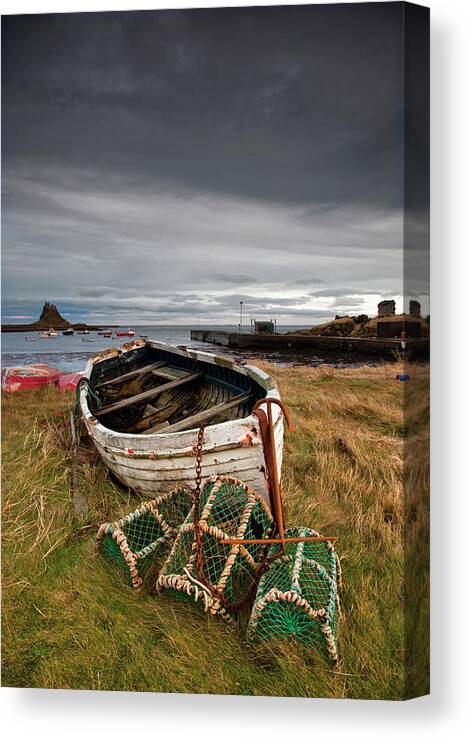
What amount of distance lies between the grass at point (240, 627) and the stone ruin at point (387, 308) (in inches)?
10.5

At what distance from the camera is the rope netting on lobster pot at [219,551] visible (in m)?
2.54

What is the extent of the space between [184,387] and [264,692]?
260 cm

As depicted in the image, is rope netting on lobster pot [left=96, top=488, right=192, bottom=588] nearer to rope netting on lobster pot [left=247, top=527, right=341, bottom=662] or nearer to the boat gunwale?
the boat gunwale

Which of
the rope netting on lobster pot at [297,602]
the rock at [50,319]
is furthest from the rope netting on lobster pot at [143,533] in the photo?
the rock at [50,319]

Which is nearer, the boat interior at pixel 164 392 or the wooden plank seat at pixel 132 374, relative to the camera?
the boat interior at pixel 164 392

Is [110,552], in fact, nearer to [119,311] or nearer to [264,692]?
[264,692]

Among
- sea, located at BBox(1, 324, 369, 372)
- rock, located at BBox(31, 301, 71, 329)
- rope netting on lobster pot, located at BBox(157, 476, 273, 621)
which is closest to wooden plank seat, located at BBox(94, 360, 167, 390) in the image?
sea, located at BBox(1, 324, 369, 372)

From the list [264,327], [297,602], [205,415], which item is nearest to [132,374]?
[205,415]

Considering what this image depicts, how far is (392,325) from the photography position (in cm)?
280

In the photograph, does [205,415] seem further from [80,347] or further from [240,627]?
[240,627]

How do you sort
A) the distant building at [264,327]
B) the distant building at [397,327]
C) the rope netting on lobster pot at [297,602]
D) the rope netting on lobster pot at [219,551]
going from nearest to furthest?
the rope netting on lobster pot at [297,602] < the rope netting on lobster pot at [219,551] < the distant building at [397,327] < the distant building at [264,327]

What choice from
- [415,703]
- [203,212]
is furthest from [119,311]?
[415,703]

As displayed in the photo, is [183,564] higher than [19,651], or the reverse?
[183,564]

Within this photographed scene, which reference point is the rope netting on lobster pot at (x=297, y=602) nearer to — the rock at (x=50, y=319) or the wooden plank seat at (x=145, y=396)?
the rock at (x=50, y=319)
